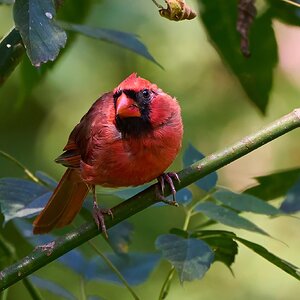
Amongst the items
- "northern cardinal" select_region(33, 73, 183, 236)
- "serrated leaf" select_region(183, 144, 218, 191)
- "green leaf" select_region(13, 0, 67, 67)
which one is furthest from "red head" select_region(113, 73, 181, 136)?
"green leaf" select_region(13, 0, 67, 67)

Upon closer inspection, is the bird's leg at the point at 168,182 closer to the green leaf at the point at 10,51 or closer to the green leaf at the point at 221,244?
the green leaf at the point at 221,244

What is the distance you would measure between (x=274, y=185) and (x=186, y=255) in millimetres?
520

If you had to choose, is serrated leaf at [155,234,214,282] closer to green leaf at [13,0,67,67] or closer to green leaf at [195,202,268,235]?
green leaf at [195,202,268,235]

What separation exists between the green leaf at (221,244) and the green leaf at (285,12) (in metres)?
0.71

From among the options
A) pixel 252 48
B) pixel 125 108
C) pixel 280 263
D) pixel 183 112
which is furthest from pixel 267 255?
pixel 183 112

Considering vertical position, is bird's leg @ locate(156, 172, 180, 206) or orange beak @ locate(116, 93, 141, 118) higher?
bird's leg @ locate(156, 172, 180, 206)

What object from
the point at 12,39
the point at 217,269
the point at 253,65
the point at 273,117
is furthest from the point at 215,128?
the point at 12,39

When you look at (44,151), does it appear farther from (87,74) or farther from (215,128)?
(215,128)

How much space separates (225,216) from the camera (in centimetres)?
177

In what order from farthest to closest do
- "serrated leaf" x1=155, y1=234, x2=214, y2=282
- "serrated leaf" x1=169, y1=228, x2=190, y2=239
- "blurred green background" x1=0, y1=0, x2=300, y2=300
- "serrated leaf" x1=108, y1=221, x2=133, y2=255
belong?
"blurred green background" x1=0, y1=0, x2=300, y2=300, "serrated leaf" x1=108, y1=221, x2=133, y2=255, "serrated leaf" x1=169, y1=228, x2=190, y2=239, "serrated leaf" x1=155, y1=234, x2=214, y2=282

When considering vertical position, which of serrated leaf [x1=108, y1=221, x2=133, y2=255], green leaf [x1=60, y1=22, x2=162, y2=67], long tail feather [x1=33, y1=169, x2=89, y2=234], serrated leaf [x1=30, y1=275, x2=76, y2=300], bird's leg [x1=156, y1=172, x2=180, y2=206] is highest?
green leaf [x1=60, y1=22, x2=162, y2=67]

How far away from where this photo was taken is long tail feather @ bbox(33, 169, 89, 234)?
220 centimetres

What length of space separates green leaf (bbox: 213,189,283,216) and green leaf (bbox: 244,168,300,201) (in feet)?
0.64

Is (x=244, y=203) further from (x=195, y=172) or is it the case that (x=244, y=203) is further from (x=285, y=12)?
(x=285, y=12)
